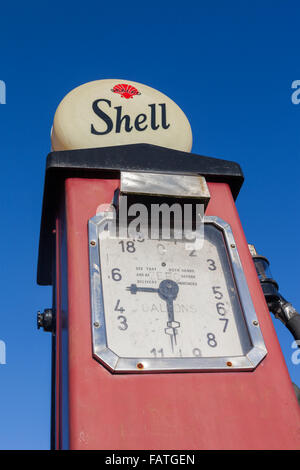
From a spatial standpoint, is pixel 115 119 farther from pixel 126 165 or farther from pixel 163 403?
pixel 163 403

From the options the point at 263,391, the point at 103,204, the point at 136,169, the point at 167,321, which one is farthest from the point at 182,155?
the point at 263,391

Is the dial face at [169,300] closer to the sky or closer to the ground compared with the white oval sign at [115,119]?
closer to the ground

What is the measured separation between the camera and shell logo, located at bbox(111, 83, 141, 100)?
10.2 feet

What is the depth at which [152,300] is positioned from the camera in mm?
2193

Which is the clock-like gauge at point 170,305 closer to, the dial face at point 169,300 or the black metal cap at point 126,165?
the dial face at point 169,300

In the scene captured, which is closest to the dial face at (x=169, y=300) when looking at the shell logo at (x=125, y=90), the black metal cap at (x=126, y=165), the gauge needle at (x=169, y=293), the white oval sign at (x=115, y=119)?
the gauge needle at (x=169, y=293)

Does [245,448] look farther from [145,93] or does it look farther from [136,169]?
[145,93]

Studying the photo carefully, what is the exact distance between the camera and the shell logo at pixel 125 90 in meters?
3.11

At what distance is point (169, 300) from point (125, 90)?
61.0 inches

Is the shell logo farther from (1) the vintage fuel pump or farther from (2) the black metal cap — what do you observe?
(2) the black metal cap

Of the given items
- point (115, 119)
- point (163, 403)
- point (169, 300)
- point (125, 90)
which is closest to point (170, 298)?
point (169, 300)

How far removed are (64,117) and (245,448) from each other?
2.05 metres

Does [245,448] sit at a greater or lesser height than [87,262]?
lesser

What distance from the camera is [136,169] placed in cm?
260
